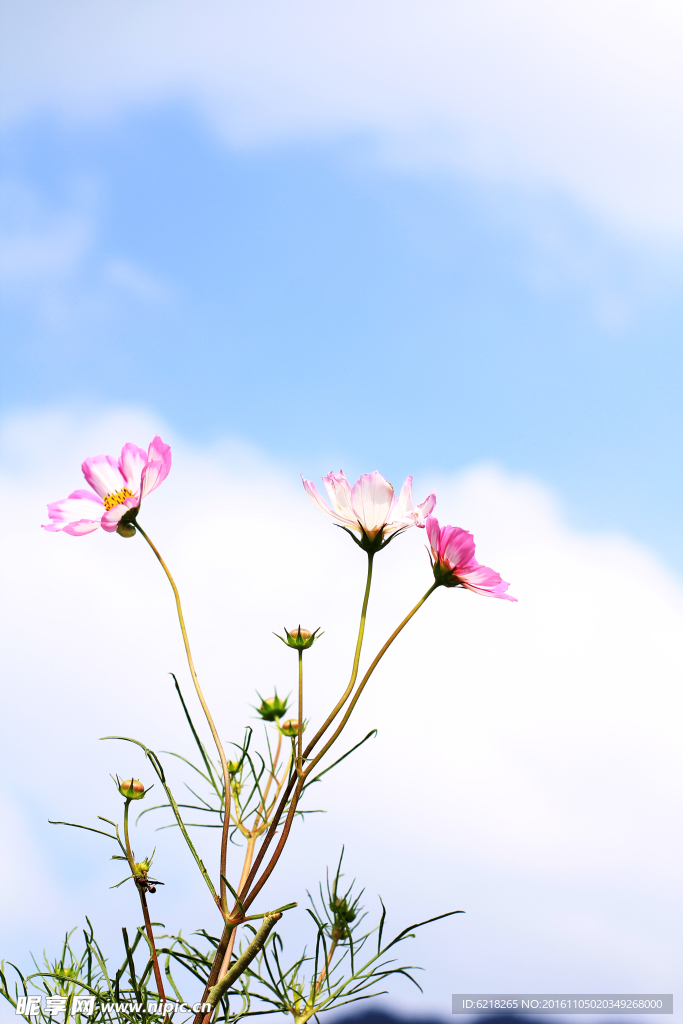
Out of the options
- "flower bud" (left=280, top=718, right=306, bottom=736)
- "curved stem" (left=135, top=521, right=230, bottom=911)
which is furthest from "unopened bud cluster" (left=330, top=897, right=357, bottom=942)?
"curved stem" (left=135, top=521, right=230, bottom=911)

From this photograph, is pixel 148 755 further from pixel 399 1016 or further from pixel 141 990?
pixel 399 1016

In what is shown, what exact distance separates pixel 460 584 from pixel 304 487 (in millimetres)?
153

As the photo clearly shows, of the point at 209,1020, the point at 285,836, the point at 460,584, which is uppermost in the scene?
the point at 460,584

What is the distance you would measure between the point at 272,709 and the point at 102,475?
27 centimetres

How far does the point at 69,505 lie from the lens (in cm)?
73

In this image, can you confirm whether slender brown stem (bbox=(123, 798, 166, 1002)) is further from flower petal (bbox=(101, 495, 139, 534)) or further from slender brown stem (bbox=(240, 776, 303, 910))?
flower petal (bbox=(101, 495, 139, 534))

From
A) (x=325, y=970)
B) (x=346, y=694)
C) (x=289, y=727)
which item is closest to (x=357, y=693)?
(x=346, y=694)

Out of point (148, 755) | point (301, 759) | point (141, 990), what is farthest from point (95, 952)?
point (301, 759)

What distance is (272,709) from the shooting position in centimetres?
78

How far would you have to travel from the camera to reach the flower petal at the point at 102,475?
740 millimetres

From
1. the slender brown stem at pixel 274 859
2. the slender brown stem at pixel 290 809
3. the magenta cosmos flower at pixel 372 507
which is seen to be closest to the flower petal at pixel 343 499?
the magenta cosmos flower at pixel 372 507

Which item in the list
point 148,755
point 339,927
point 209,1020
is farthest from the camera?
point 339,927

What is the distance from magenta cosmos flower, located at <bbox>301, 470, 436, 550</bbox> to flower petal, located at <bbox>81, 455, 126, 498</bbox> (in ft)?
0.59

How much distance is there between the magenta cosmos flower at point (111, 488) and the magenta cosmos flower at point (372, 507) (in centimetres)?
13
